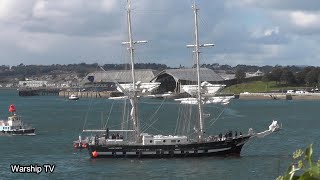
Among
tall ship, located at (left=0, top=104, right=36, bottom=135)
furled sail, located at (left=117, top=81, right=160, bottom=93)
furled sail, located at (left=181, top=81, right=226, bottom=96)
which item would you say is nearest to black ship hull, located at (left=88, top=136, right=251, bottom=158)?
furled sail, located at (left=117, top=81, right=160, bottom=93)

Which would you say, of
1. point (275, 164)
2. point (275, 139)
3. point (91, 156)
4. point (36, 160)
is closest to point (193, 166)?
point (275, 164)

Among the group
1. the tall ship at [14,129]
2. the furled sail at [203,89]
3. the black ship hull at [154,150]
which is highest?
the furled sail at [203,89]

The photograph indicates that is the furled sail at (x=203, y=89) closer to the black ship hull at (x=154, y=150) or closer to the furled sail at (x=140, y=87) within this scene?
the furled sail at (x=140, y=87)

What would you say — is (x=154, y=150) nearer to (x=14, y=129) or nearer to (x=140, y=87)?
(x=140, y=87)

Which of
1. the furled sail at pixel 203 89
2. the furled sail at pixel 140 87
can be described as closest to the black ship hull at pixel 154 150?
the furled sail at pixel 140 87

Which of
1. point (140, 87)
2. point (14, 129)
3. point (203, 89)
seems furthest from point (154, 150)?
point (14, 129)

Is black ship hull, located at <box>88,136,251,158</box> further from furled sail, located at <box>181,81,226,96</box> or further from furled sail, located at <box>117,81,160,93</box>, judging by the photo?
furled sail, located at <box>181,81,226,96</box>

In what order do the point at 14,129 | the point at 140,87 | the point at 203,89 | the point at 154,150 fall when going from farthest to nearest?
the point at 14,129
the point at 203,89
the point at 140,87
the point at 154,150

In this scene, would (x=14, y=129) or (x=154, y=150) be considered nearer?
(x=154, y=150)

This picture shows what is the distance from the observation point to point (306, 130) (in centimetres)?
8675

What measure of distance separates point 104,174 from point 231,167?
9.80 metres

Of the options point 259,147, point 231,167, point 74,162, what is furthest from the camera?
point 259,147

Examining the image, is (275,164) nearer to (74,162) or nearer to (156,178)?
(156,178)

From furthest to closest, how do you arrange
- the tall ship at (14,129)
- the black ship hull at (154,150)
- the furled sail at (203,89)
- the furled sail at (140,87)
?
the tall ship at (14,129)
the furled sail at (203,89)
the furled sail at (140,87)
the black ship hull at (154,150)
